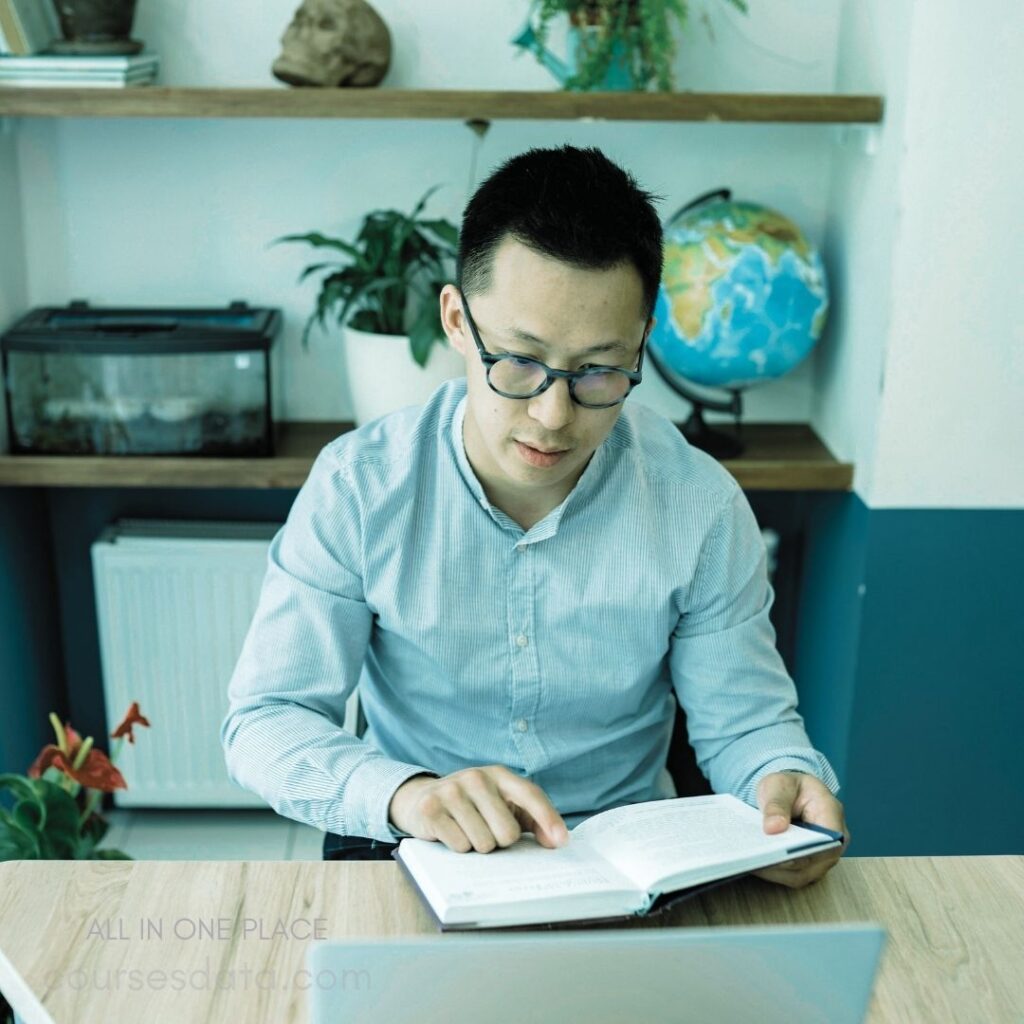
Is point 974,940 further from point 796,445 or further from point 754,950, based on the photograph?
point 796,445

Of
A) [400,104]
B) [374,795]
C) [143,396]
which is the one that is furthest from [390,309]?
[374,795]

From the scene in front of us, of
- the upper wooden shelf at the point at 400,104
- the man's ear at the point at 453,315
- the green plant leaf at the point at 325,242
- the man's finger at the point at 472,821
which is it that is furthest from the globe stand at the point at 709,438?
the man's finger at the point at 472,821

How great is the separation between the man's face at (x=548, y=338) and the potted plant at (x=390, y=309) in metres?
0.85

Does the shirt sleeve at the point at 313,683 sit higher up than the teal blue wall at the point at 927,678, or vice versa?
the shirt sleeve at the point at 313,683

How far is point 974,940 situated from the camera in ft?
3.36

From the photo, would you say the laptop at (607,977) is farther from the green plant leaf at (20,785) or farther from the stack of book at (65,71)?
the stack of book at (65,71)

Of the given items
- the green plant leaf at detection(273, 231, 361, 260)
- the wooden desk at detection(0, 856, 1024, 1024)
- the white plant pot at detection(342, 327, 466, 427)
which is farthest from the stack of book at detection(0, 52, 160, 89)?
the wooden desk at detection(0, 856, 1024, 1024)

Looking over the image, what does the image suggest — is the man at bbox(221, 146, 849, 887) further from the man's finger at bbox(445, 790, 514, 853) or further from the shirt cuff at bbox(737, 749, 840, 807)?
the man's finger at bbox(445, 790, 514, 853)

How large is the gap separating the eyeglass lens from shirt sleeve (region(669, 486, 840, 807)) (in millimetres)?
A: 256

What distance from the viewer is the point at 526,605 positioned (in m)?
1.39

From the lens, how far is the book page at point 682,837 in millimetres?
985

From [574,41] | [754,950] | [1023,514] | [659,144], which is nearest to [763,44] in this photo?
[659,144]

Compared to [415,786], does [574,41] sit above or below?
above

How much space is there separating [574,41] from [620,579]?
1128 millimetres
